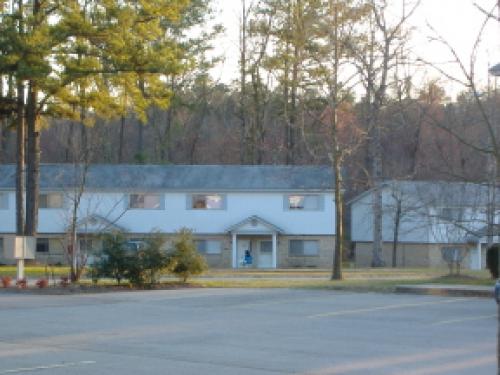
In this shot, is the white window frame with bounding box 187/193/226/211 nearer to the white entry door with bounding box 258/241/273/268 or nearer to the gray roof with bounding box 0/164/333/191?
the gray roof with bounding box 0/164/333/191

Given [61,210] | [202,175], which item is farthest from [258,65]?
[61,210]

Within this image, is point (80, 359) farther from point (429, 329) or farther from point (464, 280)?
point (464, 280)

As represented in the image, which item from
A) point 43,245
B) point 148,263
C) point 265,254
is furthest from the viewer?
point 265,254

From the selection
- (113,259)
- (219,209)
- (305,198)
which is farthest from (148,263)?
(305,198)

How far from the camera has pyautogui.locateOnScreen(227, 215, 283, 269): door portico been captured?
57.9m

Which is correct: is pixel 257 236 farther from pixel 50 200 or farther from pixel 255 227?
pixel 50 200

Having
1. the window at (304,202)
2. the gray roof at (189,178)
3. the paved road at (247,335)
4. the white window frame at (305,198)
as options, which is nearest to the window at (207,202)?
the gray roof at (189,178)

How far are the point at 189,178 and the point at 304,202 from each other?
7.69 metres

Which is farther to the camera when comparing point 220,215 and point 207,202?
point 207,202

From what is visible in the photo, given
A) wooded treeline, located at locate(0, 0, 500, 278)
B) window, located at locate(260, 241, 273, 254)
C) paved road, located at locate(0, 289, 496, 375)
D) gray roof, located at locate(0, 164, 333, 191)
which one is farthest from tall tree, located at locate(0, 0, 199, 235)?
window, located at locate(260, 241, 273, 254)

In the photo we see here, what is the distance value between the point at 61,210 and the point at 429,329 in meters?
43.2

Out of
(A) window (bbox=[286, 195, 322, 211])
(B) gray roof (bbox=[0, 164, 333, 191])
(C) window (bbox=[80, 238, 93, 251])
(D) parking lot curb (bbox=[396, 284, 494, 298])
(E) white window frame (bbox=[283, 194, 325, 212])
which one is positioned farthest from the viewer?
(A) window (bbox=[286, 195, 322, 211])

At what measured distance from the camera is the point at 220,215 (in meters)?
58.7

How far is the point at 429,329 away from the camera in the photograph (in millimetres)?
18234
